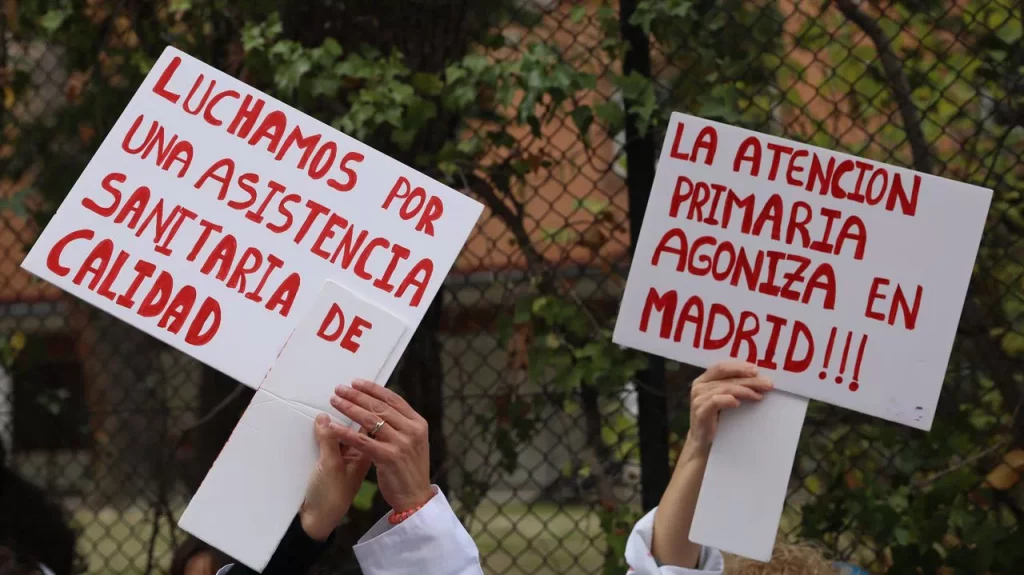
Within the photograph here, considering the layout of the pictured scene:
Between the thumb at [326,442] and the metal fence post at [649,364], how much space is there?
3.89 feet

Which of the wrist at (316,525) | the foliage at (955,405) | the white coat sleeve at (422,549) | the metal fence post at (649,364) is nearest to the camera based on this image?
the white coat sleeve at (422,549)

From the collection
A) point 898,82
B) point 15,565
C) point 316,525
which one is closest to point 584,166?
point 898,82

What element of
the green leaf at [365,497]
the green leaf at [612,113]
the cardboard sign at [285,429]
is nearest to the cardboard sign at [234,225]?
the cardboard sign at [285,429]

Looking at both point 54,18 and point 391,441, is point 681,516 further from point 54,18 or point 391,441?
point 54,18

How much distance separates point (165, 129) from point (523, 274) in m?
1.31

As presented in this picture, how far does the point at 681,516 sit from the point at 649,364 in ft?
2.94

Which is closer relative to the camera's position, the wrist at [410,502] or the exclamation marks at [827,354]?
the wrist at [410,502]

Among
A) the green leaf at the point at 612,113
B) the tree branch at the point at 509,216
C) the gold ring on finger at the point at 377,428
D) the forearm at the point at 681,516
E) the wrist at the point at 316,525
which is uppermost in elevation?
the green leaf at the point at 612,113

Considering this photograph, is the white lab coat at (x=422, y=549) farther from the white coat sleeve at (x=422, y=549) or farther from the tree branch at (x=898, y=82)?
the tree branch at (x=898, y=82)

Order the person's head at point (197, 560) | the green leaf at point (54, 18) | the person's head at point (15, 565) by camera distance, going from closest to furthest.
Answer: the person's head at point (15, 565) → the person's head at point (197, 560) → the green leaf at point (54, 18)

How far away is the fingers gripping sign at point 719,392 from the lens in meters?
1.71

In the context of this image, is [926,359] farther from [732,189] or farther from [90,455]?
[90,455]

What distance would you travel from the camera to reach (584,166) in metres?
2.97

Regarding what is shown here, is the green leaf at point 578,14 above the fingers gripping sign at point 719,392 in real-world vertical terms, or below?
above
